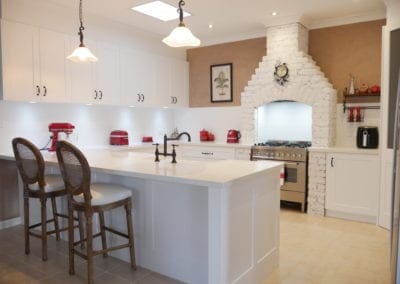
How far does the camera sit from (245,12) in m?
4.41

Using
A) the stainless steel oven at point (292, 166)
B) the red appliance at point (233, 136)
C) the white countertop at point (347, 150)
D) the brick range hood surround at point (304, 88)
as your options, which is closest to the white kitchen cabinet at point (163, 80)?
the red appliance at point (233, 136)

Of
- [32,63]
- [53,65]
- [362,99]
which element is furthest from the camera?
[362,99]

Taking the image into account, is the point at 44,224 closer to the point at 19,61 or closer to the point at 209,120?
the point at 19,61

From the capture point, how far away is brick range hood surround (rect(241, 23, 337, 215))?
4430 mm

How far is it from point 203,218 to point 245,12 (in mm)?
3105

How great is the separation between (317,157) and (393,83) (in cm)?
125

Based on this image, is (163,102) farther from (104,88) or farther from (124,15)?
(124,15)

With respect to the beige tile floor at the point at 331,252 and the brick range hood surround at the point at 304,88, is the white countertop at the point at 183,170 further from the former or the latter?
the brick range hood surround at the point at 304,88

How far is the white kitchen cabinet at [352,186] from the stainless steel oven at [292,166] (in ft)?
1.00

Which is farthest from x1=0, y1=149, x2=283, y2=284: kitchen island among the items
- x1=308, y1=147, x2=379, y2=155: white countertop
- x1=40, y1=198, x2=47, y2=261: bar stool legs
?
x1=308, y1=147, x2=379, y2=155: white countertop

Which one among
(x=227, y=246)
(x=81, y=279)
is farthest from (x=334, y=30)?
(x=81, y=279)

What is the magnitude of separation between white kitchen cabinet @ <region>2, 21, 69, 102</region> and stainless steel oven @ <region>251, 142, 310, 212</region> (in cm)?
288

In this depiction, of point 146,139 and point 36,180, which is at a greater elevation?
point 146,139

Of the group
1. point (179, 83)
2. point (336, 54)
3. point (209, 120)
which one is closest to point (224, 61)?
point (179, 83)
